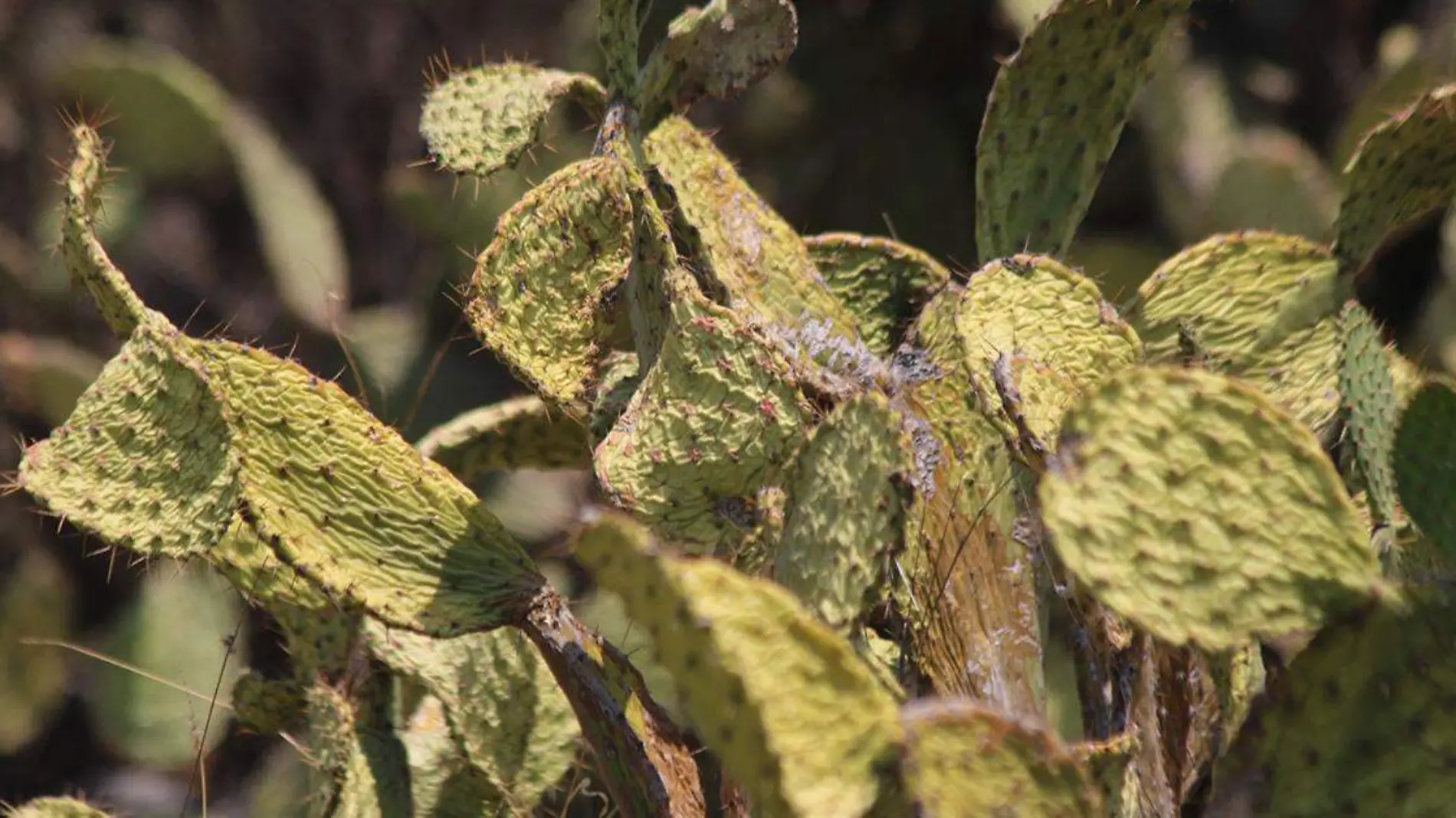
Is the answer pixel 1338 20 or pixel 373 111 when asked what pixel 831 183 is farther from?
pixel 373 111

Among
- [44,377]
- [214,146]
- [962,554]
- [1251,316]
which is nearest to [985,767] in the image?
[962,554]

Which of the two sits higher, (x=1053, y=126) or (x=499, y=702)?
(x=1053, y=126)

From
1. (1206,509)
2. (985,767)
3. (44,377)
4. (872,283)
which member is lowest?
(985,767)

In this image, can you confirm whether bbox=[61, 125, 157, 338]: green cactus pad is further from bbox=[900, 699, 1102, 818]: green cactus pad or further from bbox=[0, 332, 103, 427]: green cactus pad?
bbox=[0, 332, 103, 427]: green cactus pad

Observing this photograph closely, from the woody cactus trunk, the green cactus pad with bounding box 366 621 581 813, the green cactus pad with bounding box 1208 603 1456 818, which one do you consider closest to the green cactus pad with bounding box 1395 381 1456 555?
the woody cactus trunk

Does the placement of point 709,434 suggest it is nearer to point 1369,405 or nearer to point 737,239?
point 737,239

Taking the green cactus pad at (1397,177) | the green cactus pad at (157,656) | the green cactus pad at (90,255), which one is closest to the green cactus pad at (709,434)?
the green cactus pad at (90,255)
